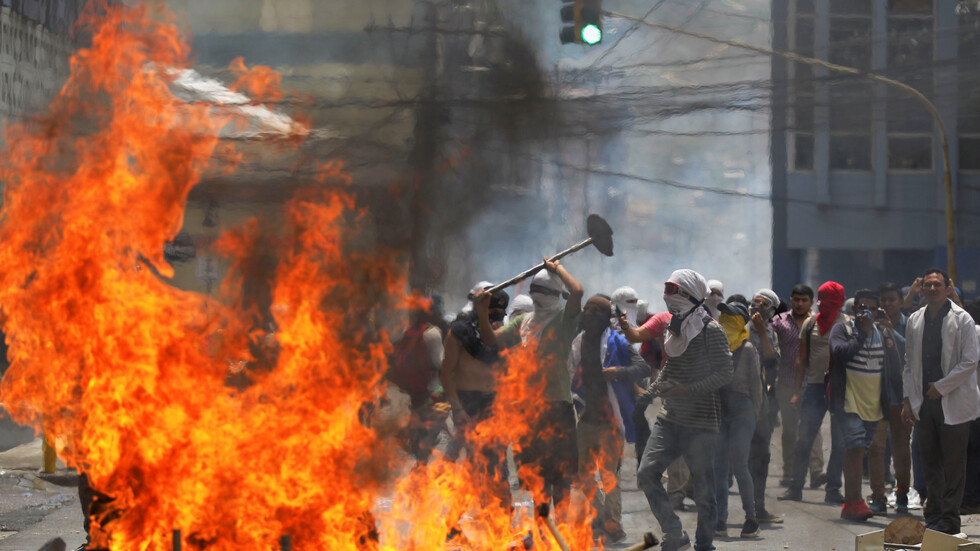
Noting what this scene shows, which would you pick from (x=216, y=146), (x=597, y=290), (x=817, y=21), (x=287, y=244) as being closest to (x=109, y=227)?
(x=287, y=244)

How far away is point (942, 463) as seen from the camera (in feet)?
22.6

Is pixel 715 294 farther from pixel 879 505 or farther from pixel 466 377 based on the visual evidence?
pixel 466 377

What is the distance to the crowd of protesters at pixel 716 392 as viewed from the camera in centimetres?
610

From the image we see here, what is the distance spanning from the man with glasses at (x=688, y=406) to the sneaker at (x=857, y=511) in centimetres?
208

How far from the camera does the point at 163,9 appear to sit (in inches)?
282

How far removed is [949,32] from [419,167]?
963 cm

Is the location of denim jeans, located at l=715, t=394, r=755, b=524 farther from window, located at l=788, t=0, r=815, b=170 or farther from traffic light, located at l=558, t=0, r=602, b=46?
window, located at l=788, t=0, r=815, b=170

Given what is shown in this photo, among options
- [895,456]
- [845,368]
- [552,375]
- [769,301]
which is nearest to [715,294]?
[845,368]

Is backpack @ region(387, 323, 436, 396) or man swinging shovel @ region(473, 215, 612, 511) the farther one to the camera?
backpack @ region(387, 323, 436, 396)

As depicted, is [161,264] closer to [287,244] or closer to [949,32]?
[287,244]

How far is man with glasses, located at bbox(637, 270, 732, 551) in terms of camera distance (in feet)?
19.3

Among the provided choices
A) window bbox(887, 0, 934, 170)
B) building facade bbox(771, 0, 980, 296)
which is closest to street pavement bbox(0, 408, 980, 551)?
building facade bbox(771, 0, 980, 296)

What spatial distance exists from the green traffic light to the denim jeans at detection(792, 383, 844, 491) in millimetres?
3113

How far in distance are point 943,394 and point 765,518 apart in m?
1.52
